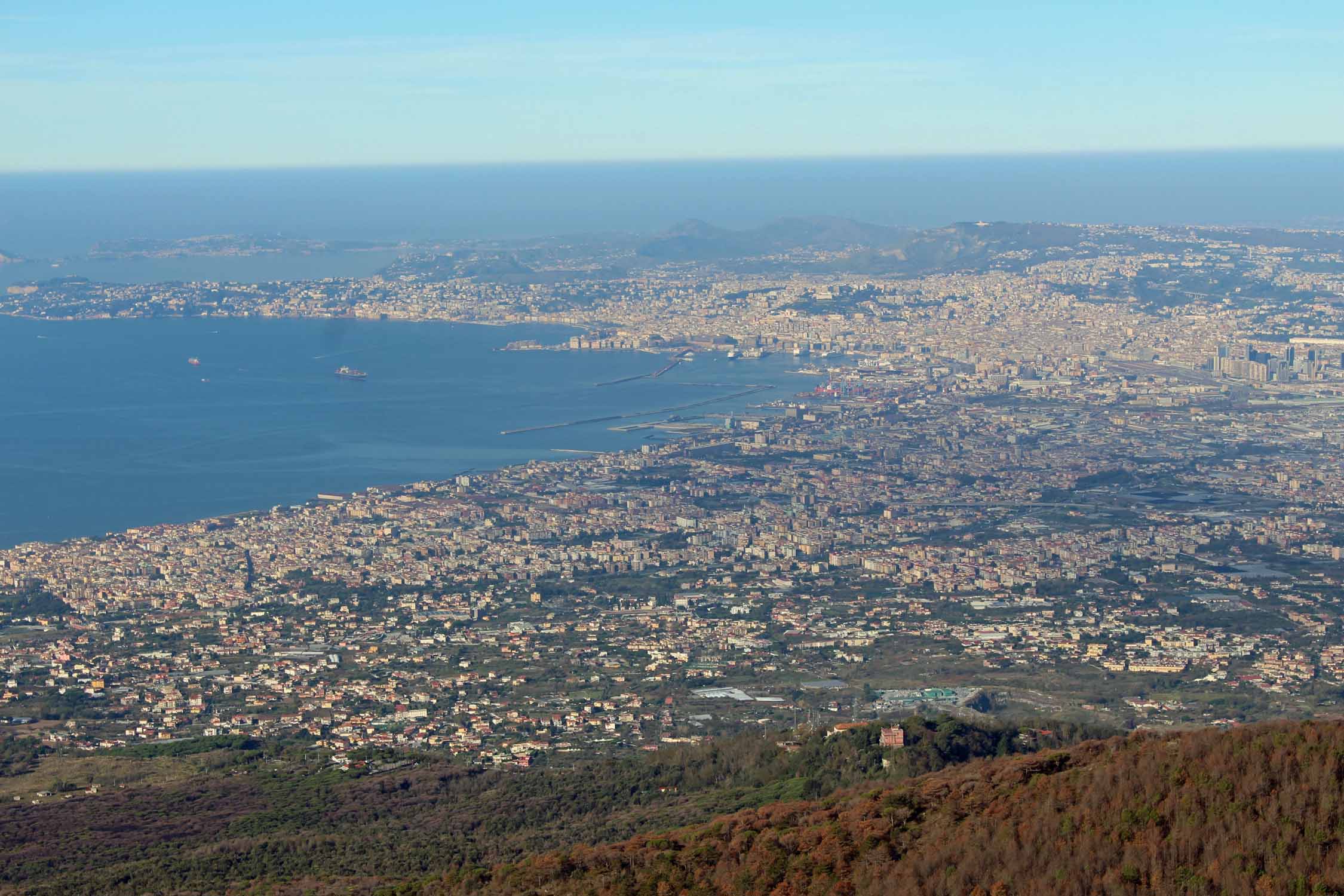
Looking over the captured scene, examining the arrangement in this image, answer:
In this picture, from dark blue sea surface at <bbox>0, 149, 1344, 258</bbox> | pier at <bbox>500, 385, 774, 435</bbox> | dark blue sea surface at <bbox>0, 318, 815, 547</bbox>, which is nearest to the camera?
dark blue sea surface at <bbox>0, 318, 815, 547</bbox>

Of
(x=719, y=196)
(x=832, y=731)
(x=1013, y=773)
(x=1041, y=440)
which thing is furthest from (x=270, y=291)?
(x=719, y=196)

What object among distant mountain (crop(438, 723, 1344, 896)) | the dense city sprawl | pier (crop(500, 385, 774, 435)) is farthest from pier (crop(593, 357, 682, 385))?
distant mountain (crop(438, 723, 1344, 896))

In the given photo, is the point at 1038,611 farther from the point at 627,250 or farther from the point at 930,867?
the point at 627,250

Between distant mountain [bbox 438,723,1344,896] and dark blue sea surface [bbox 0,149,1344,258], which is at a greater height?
distant mountain [bbox 438,723,1344,896]

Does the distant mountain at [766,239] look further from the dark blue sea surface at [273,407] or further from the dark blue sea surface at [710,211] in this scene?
the dark blue sea surface at [273,407]

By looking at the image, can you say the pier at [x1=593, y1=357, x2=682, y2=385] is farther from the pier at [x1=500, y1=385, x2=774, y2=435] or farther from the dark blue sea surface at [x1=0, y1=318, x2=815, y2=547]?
the pier at [x1=500, y1=385, x2=774, y2=435]

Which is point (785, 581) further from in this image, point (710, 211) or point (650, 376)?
point (710, 211)
